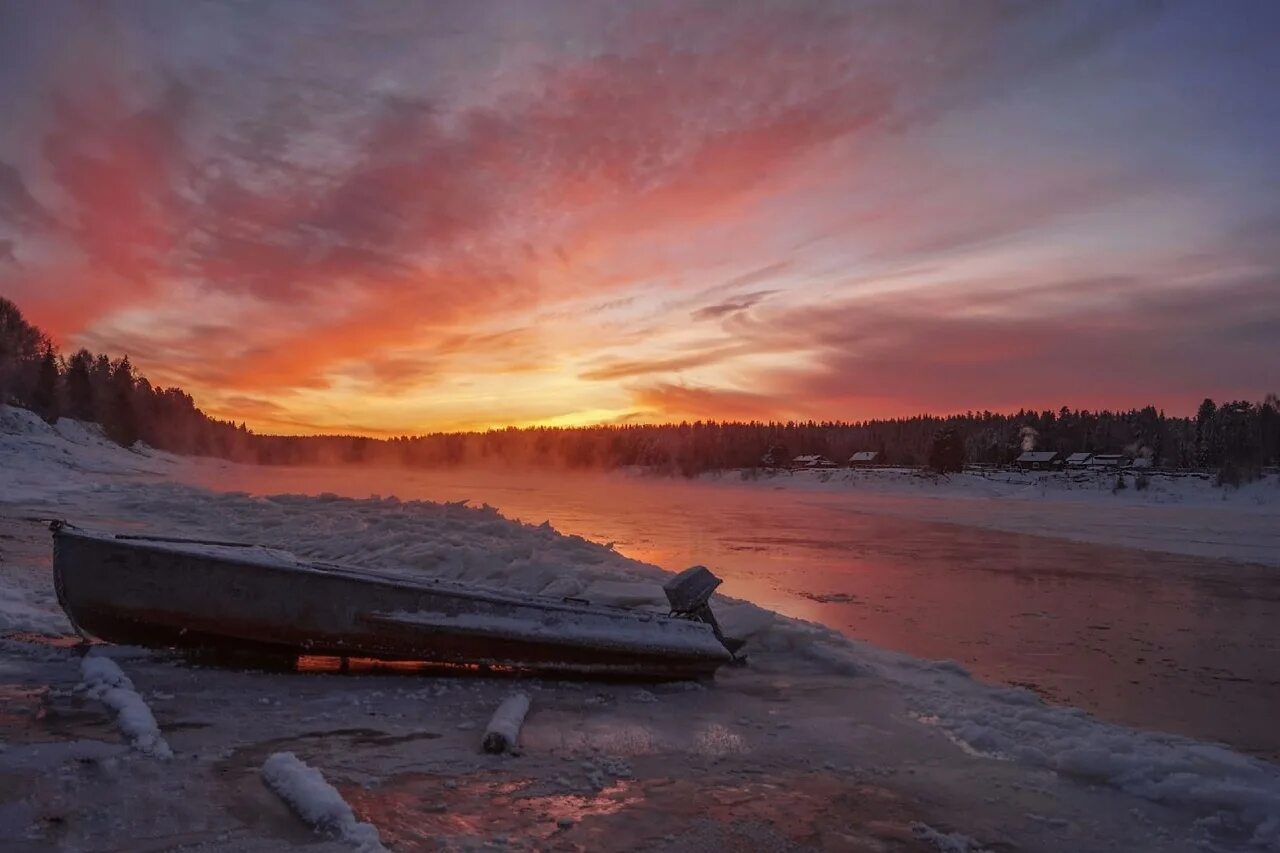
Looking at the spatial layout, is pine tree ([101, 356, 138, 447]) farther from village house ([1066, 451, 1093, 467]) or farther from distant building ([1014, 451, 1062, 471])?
village house ([1066, 451, 1093, 467])

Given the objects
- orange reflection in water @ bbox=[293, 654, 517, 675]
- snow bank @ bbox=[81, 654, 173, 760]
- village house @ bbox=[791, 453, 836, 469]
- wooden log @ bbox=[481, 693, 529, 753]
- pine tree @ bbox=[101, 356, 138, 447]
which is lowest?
orange reflection in water @ bbox=[293, 654, 517, 675]

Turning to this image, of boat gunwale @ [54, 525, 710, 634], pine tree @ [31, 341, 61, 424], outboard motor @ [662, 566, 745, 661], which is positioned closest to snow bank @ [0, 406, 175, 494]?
pine tree @ [31, 341, 61, 424]

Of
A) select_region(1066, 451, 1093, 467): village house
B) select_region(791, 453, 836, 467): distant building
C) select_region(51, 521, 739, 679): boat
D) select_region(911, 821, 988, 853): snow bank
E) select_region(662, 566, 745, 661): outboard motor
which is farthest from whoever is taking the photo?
select_region(791, 453, 836, 467): distant building

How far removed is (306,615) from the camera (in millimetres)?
8523

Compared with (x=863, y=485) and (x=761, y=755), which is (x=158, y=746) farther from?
(x=863, y=485)

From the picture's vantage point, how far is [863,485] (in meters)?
86.2

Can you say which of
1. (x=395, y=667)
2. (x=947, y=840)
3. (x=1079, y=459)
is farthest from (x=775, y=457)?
(x=947, y=840)

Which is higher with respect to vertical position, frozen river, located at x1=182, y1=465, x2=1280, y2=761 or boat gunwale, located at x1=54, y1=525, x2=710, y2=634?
boat gunwale, located at x1=54, y1=525, x2=710, y2=634

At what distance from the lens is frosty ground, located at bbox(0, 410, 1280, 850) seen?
4.95m

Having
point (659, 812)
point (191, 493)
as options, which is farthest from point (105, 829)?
point (191, 493)

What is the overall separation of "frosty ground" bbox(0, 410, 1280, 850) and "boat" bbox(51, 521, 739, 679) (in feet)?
1.09

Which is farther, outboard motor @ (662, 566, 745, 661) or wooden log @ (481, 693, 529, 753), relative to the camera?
outboard motor @ (662, 566, 745, 661)

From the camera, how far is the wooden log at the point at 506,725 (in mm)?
6320

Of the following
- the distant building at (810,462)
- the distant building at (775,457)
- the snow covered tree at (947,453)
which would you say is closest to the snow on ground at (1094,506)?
the snow covered tree at (947,453)
